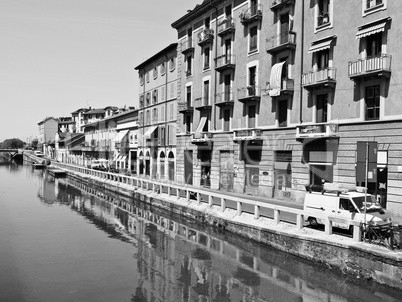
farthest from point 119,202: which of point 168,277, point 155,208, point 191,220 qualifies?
point 168,277

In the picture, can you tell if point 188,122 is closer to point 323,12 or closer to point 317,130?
point 317,130

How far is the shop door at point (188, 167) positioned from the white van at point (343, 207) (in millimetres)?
21706

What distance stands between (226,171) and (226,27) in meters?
12.3

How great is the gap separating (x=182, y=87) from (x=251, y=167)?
46.9 feet

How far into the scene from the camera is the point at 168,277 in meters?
13.1

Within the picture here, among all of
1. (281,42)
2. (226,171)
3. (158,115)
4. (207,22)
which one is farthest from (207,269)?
(158,115)

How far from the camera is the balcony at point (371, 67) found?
18.5m

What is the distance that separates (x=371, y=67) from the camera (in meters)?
19.0

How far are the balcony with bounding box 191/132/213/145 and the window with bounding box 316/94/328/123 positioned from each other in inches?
484

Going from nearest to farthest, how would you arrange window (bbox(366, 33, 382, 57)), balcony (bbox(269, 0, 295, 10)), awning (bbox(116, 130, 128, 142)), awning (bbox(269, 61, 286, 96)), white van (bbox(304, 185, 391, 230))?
white van (bbox(304, 185, 391, 230)) < window (bbox(366, 33, 382, 57)) < balcony (bbox(269, 0, 295, 10)) < awning (bbox(269, 61, 286, 96)) < awning (bbox(116, 130, 128, 142))

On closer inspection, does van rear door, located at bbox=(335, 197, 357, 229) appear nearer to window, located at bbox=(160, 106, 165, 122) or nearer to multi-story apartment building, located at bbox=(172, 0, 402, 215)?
multi-story apartment building, located at bbox=(172, 0, 402, 215)

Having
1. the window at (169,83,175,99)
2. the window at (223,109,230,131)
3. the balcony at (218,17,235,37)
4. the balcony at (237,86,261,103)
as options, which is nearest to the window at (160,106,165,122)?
the window at (169,83,175,99)

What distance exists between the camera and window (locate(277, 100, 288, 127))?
25.7 meters

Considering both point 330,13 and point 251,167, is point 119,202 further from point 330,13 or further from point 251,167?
point 330,13
